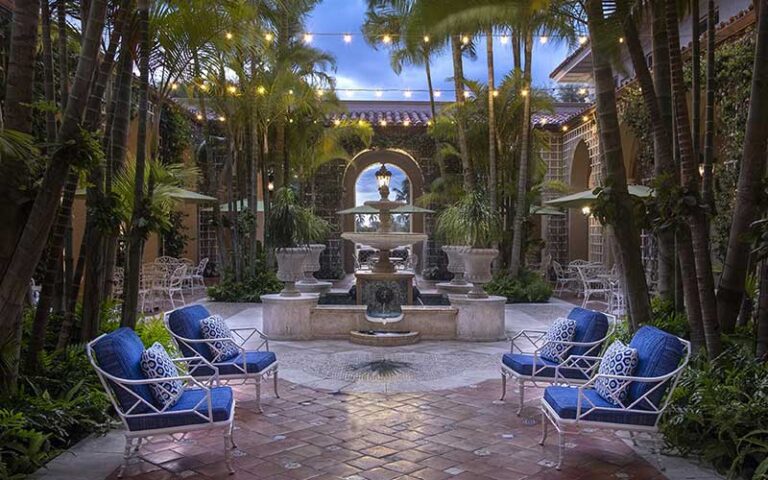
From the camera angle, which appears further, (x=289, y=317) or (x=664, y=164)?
(x=289, y=317)

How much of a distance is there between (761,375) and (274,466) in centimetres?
323

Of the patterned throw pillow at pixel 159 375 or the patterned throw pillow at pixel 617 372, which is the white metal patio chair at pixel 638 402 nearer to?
the patterned throw pillow at pixel 617 372

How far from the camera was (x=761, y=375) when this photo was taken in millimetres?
4059

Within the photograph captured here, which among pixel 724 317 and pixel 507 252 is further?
pixel 507 252

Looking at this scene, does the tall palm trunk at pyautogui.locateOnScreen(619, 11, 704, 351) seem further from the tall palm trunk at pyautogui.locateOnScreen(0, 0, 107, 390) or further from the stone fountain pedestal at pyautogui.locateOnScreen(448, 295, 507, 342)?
the tall palm trunk at pyautogui.locateOnScreen(0, 0, 107, 390)

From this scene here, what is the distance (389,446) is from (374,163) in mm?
14548

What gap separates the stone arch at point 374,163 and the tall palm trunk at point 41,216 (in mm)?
13257

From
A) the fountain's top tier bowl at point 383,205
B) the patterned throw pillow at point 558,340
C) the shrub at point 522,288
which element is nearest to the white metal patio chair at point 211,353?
the patterned throw pillow at point 558,340

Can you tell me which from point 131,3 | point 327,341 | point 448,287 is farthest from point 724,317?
point 448,287

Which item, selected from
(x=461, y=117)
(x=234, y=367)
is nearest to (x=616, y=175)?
(x=234, y=367)

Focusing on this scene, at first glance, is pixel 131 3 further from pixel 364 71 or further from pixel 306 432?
pixel 364 71

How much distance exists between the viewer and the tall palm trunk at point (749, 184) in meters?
4.57

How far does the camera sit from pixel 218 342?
17.1 feet

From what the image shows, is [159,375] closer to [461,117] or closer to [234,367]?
[234,367]
